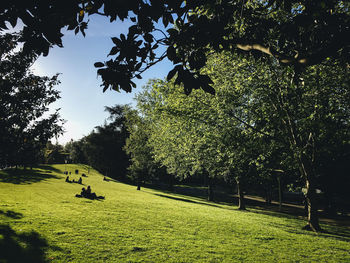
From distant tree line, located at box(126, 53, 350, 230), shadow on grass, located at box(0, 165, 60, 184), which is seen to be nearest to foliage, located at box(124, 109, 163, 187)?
shadow on grass, located at box(0, 165, 60, 184)

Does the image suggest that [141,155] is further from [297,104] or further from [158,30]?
[158,30]

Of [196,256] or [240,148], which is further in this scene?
[240,148]

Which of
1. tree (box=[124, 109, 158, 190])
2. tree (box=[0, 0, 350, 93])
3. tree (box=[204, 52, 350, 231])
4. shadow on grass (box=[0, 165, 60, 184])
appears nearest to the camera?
tree (box=[0, 0, 350, 93])

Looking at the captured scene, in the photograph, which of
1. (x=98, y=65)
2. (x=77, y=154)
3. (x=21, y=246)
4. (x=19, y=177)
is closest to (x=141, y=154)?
(x=19, y=177)

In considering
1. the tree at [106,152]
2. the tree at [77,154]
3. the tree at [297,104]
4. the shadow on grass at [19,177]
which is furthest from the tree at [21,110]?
the tree at [77,154]

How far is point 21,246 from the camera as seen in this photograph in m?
6.87

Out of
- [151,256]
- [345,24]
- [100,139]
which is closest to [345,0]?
[345,24]

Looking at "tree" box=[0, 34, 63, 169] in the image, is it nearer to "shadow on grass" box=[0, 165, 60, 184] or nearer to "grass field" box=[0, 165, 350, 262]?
"grass field" box=[0, 165, 350, 262]

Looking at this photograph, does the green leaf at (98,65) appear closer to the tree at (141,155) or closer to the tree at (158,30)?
the tree at (158,30)

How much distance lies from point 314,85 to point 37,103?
55.9 feet

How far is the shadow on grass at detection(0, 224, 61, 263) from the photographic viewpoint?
6.19 metres

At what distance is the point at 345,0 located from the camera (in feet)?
33.9

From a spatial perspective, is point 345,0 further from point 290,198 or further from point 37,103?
point 290,198

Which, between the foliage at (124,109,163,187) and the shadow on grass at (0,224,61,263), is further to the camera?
the foliage at (124,109,163,187)
